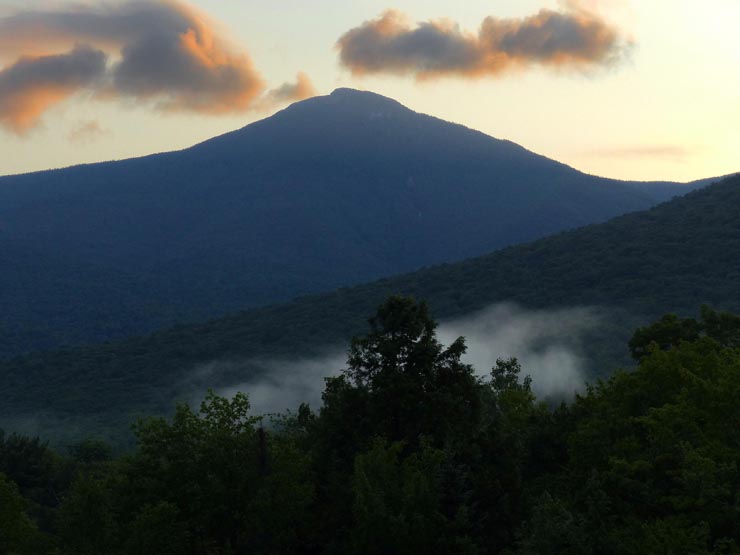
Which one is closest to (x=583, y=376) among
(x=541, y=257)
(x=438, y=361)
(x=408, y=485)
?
(x=541, y=257)

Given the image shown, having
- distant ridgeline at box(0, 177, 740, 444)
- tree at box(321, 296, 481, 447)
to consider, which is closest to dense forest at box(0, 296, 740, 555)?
tree at box(321, 296, 481, 447)

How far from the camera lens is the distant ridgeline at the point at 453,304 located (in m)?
123

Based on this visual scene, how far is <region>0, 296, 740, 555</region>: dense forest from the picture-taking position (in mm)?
28578

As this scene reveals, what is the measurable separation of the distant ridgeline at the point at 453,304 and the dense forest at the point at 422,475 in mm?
73502

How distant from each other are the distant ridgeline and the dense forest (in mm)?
73502

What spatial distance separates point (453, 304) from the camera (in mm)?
148125

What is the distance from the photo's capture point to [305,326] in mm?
153375

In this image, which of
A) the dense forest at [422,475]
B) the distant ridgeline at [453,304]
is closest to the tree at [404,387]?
the dense forest at [422,475]

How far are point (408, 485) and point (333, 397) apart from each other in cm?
757

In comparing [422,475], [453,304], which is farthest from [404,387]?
[453,304]

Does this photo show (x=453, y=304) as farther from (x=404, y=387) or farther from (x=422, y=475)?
(x=422, y=475)

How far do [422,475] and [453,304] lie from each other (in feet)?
389

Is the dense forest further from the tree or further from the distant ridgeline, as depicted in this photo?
the distant ridgeline

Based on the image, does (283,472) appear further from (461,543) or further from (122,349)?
(122,349)
